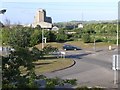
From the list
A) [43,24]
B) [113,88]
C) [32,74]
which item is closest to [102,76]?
[113,88]

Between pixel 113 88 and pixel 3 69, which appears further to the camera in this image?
pixel 113 88

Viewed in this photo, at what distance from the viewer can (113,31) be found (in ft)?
204

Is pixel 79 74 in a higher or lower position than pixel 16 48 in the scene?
lower

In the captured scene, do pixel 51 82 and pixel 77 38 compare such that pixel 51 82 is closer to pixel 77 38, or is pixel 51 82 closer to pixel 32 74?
pixel 32 74

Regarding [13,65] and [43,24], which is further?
[43,24]

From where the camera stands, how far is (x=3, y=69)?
441cm

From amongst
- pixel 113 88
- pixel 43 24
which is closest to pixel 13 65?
pixel 113 88

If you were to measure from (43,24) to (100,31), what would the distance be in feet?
77.9

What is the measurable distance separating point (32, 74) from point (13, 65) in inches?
11.2

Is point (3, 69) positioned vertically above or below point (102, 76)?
above

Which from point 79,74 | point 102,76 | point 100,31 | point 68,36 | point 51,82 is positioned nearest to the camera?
point 51,82

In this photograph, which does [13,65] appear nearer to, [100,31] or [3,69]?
[3,69]

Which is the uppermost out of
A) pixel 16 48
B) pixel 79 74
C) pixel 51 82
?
pixel 16 48

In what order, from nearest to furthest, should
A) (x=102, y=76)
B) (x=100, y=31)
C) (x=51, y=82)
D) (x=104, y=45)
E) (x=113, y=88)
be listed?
(x=51, y=82) < (x=113, y=88) < (x=102, y=76) < (x=104, y=45) < (x=100, y=31)
